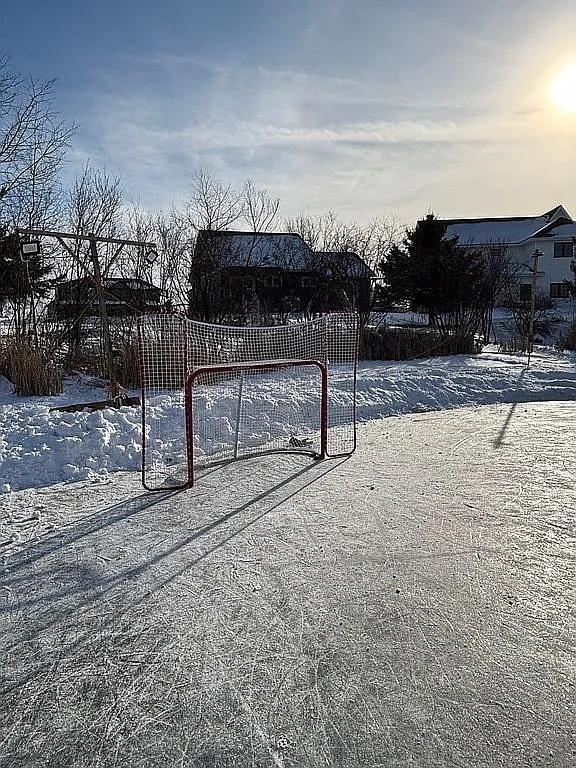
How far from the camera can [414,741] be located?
1.98m

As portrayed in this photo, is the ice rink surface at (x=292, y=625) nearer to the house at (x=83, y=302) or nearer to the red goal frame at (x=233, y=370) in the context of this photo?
the red goal frame at (x=233, y=370)

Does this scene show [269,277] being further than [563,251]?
No

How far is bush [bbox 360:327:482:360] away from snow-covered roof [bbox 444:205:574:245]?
2214cm

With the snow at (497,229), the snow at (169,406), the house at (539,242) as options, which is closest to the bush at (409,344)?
the snow at (169,406)

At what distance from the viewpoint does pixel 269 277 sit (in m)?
14.4

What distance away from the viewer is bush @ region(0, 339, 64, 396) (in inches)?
303

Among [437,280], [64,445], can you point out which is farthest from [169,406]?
[437,280]

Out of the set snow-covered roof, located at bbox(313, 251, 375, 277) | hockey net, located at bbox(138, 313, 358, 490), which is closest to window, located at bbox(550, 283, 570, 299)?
snow-covered roof, located at bbox(313, 251, 375, 277)

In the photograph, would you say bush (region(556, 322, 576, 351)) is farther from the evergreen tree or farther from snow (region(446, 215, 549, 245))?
snow (region(446, 215, 549, 245))

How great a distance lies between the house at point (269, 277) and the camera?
1283 cm

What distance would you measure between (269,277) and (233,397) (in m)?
7.96

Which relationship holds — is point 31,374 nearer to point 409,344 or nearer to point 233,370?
point 233,370

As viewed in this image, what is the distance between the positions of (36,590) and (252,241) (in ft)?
41.7

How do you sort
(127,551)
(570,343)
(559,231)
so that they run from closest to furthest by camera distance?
(127,551) → (570,343) → (559,231)
